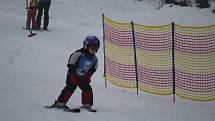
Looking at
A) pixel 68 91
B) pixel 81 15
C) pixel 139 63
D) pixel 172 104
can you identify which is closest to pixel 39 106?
pixel 68 91

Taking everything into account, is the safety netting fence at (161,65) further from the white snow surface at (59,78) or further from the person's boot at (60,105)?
the person's boot at (60,105)

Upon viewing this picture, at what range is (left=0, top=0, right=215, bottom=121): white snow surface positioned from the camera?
7586 mm

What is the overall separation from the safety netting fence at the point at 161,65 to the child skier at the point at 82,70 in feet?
7.63

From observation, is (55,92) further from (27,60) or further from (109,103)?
(27,60)

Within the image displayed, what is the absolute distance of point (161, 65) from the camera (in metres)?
11.1

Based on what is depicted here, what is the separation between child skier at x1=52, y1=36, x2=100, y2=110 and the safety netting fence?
2326 mm

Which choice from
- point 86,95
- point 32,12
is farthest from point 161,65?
point 32,12

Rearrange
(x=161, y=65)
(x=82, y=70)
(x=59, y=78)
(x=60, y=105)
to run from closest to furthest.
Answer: (x=60, y=105), (x=82, y=70), (x=59, y=78), (x=161, y=65)

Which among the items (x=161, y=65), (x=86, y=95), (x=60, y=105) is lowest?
(x=161, y=65)

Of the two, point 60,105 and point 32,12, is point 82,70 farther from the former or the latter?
point 32,12

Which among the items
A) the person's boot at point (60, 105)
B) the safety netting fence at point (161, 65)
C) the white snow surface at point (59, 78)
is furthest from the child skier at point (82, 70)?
the safety netting fence at point (161, 65)

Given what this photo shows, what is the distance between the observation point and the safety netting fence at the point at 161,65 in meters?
9.72

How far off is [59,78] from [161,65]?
9.30ft

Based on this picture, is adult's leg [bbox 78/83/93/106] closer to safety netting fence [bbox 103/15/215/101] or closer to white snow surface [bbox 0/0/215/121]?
white snow surface [bbox 0/0/215/121]
